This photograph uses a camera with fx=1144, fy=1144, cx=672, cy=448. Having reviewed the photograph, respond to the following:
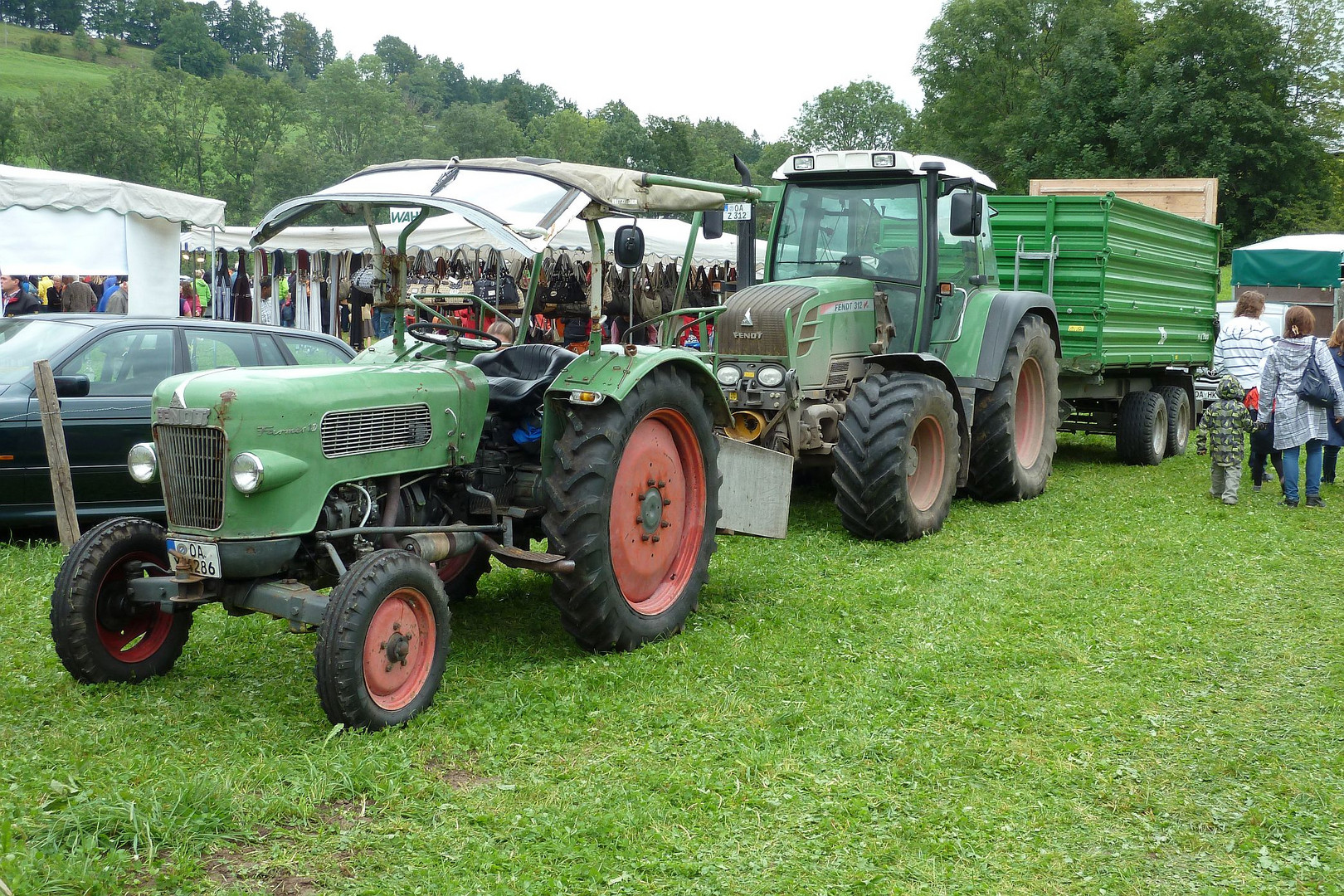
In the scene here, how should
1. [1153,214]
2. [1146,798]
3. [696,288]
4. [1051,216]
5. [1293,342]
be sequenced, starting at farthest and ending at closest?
1. [696,288]
2. [1153,214]
3. [1051,216]
4. [1293,342]
5. [1146,798]

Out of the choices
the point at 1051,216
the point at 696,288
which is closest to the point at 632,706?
the point at 1051,216

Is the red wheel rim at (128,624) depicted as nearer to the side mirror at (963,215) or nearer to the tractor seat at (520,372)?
the tractor seat at (520,372)

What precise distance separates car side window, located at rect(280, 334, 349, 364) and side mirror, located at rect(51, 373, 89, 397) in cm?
142

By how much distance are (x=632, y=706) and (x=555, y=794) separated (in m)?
0.86

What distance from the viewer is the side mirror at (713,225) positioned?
7242mm

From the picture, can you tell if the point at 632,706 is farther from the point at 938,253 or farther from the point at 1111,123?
the point at 1111,123

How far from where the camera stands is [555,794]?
145 inches

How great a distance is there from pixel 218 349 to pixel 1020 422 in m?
6.18

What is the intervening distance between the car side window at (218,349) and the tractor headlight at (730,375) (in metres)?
3.12

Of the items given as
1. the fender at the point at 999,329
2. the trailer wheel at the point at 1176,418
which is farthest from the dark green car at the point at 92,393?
the trailer wheel at the point at 1176,418

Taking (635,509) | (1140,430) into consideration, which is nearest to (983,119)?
(1140,430)

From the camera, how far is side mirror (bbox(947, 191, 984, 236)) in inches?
307

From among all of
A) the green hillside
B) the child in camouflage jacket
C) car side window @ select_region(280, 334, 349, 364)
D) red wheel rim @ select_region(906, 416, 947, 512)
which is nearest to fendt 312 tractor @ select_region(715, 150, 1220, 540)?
red wheel rim @ select_region(906, 416, 947, 512)

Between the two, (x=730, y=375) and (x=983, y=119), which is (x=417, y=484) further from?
(x=983, y=119)
